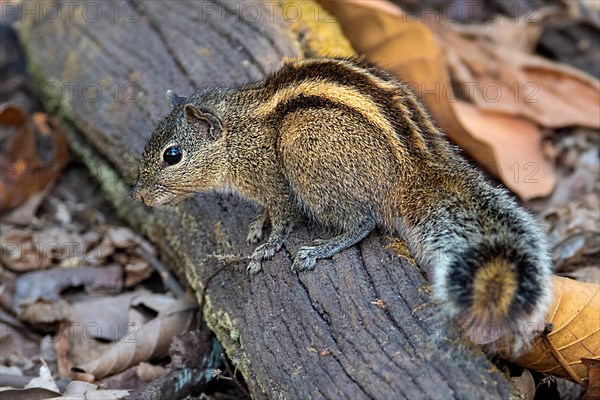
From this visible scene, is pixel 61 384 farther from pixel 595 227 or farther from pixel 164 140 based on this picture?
pixel 595 227

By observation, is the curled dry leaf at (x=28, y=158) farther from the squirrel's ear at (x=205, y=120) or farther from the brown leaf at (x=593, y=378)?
the brown leaf at (x=593, y=378)

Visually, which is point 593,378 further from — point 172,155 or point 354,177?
point 172,155

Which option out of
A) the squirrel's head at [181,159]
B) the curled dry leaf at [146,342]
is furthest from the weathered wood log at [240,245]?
the squirrel's head at [181,159]

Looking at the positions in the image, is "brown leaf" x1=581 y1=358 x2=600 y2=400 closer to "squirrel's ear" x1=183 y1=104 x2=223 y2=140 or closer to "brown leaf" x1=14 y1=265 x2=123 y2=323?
"squirrel's ear" x1=183 y1=104 x2=223 y2=140

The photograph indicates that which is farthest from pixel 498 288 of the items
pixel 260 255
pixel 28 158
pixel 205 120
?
pixel 28 158

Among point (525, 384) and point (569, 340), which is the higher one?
point (569, 340)

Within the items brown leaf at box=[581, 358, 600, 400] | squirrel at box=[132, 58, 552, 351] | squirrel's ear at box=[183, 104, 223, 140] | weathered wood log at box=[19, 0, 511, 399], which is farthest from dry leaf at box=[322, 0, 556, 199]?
brown leaf at box=[581, 358, 600, 400]
